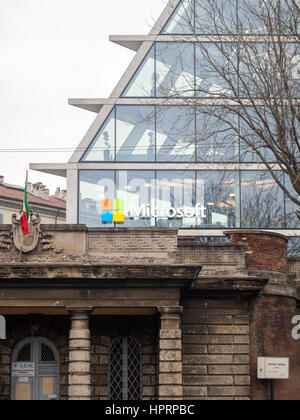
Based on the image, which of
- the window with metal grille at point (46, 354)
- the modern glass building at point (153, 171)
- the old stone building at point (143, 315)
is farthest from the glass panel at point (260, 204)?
the window with metal grille at point (46, 354)

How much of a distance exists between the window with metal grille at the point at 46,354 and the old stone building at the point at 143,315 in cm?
3

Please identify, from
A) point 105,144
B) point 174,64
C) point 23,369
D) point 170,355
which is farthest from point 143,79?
point 170,355

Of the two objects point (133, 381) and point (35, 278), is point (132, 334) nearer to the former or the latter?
point (133, 381)

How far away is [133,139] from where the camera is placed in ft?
155

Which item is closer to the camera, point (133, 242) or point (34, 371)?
point (133, 242)

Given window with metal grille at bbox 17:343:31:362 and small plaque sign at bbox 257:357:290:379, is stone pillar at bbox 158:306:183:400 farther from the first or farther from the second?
window with metal grille at bbox 17:343:31:362

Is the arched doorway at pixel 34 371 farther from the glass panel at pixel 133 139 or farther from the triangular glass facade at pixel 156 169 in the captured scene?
the glass panel at pixel 133 139

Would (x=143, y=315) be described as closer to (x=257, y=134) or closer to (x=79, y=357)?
(x=79, y=357)

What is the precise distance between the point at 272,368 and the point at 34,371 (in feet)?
24.7

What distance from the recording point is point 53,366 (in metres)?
28.7

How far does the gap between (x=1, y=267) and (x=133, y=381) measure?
5.96 m

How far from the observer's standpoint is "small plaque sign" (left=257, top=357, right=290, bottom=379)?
2756 centimetres
